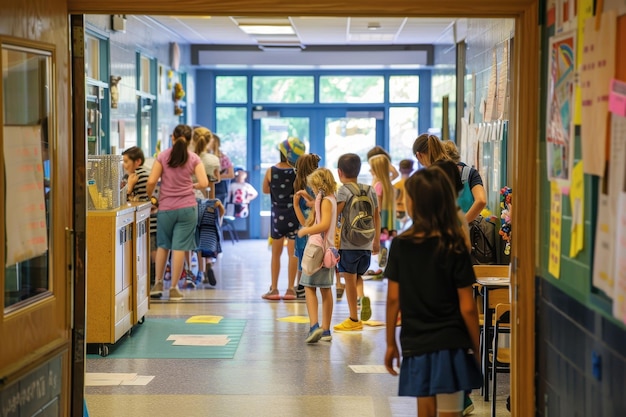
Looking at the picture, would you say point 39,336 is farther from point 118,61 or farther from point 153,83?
point 153,83

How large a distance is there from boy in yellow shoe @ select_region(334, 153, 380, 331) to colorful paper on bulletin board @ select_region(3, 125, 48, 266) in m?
3.90

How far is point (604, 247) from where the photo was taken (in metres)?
3.44

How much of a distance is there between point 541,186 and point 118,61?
7.90m

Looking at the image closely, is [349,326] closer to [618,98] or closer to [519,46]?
[519,46]

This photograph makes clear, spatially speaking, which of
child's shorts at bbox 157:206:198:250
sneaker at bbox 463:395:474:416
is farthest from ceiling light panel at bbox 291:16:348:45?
sneaker at bbox 463:395:474:416

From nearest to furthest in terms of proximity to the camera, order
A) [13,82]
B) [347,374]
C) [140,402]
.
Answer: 1. [13,82]
2. [140,402]
3. [347,374]

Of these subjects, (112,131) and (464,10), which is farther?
(112,131)

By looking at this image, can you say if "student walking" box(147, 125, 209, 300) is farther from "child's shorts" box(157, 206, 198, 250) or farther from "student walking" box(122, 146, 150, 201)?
"student walking" box(122, 146, 150, 201)

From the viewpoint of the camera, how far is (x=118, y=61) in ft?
37.8

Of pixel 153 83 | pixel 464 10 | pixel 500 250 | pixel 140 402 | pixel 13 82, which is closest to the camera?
pixel 13 82

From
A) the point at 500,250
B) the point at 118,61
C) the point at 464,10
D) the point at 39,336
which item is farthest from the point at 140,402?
the point at 118,61

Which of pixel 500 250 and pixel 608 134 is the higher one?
pixel 608 134

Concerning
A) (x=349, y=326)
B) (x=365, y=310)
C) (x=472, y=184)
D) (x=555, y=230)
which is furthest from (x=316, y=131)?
(x=555, y=230)

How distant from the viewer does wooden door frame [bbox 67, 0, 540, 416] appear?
4449mm
